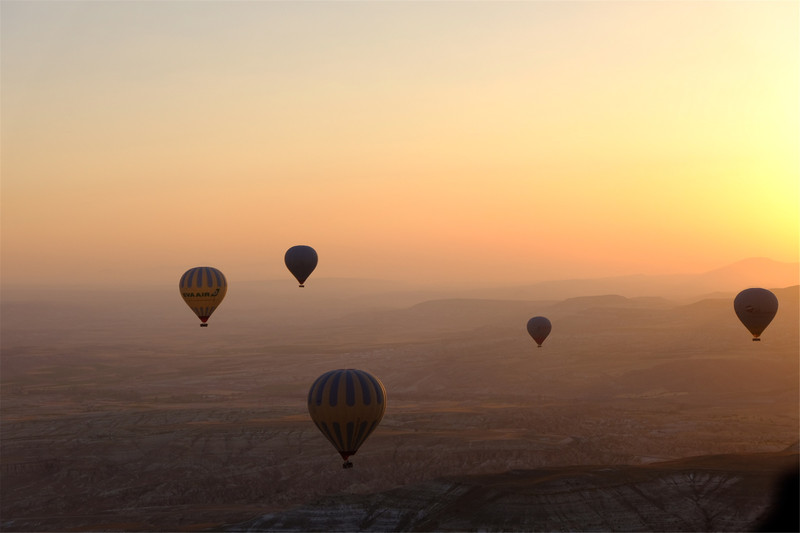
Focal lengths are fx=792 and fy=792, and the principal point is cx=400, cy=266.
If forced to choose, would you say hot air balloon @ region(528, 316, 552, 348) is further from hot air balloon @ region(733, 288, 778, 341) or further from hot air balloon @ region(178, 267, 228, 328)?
hot air balloon @ region(178, 267, 228, 328)

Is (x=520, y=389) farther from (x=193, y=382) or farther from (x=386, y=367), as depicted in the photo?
(x=193, y=382)

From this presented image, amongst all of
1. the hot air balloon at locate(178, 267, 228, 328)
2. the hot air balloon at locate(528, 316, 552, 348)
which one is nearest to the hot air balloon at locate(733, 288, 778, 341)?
the hot air balloon at locate(528, 316, 552, 348)

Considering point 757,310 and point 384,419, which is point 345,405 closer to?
point 757,310

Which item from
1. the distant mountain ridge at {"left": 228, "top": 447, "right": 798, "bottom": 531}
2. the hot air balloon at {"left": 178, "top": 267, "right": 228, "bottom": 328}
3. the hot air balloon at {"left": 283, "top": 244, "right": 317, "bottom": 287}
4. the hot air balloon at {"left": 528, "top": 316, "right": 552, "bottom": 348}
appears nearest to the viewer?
the distant mountain ridge at {"left": 228, "top": 447, "right": 798, "bottom": 531}

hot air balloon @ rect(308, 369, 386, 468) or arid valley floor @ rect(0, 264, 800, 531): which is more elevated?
hot air balloon @ rect(308, 369, 386, 468)

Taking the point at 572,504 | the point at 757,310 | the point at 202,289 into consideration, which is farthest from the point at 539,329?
the point at 572,504

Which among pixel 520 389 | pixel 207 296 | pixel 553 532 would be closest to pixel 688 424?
pixel 520 389
